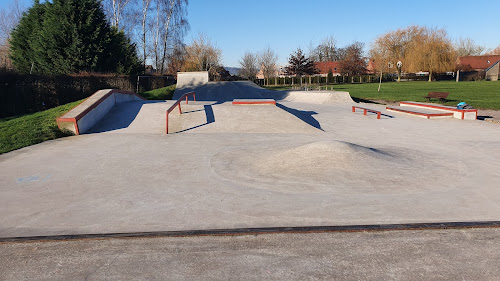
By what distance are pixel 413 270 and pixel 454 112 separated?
44.9 feet

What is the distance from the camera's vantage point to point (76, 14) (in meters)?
18.9

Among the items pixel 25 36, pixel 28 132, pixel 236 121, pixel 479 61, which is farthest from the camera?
pixel 479 61

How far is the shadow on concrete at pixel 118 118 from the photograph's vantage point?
11.6 metres

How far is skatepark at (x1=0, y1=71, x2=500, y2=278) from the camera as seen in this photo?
14.4 ft

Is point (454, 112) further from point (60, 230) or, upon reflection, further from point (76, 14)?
point (76, 14)

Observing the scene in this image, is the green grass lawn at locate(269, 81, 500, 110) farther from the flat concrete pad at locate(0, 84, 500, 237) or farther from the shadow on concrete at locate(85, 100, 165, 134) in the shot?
the shadow on concrete at locate(85, 100, 165, 134)

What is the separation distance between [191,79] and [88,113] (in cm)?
1956

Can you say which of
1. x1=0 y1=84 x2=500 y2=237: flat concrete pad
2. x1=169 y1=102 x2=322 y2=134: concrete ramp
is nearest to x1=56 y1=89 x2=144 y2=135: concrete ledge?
x1=0 y1=84 x2=500 y2=237: flat concrete pad

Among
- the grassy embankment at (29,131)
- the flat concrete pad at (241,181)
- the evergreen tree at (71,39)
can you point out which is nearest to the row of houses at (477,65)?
the evergreen tree at (71,39)

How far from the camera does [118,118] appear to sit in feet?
41.4

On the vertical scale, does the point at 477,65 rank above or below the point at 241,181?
above

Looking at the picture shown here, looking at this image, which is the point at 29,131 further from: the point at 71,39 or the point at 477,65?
the point at 477,65

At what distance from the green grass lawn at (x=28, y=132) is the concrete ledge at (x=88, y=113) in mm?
330

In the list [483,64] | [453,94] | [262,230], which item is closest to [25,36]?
[262,230]
